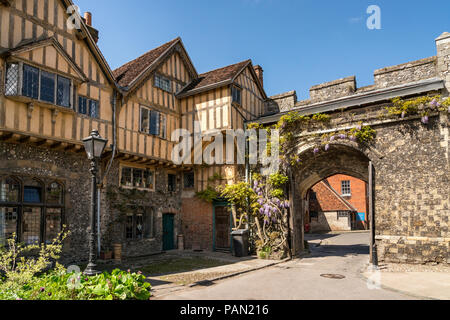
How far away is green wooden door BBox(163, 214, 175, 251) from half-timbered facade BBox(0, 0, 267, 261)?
51 mm

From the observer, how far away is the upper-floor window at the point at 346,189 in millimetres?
36906

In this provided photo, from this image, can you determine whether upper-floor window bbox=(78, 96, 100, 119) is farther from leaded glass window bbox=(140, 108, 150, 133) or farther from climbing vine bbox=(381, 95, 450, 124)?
climbing vine bbox=(381, 95, 450, 124)

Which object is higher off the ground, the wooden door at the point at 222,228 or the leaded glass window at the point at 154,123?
the leaded glass window at the point at 154,123

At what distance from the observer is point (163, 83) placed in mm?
16469

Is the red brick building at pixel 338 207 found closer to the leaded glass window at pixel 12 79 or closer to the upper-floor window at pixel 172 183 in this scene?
the upper-floor window at pixel 172 183

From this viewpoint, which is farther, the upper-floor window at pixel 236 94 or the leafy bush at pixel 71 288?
the upper-floor window at pixel 236 94

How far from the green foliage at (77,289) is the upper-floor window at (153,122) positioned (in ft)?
30.7

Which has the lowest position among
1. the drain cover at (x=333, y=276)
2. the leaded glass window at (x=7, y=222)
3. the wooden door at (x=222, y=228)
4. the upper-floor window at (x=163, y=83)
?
the drain cover at (x=333, y=276)

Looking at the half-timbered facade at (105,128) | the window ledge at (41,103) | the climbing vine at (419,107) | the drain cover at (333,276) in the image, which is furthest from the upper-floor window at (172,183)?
the climbing vine at (419,107)

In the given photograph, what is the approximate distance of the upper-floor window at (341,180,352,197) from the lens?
36.9 metres

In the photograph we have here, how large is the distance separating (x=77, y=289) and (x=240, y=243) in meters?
9.37

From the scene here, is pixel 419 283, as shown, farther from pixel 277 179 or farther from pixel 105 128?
pixel 105 128

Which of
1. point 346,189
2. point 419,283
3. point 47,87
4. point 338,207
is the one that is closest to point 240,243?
point 419,283
